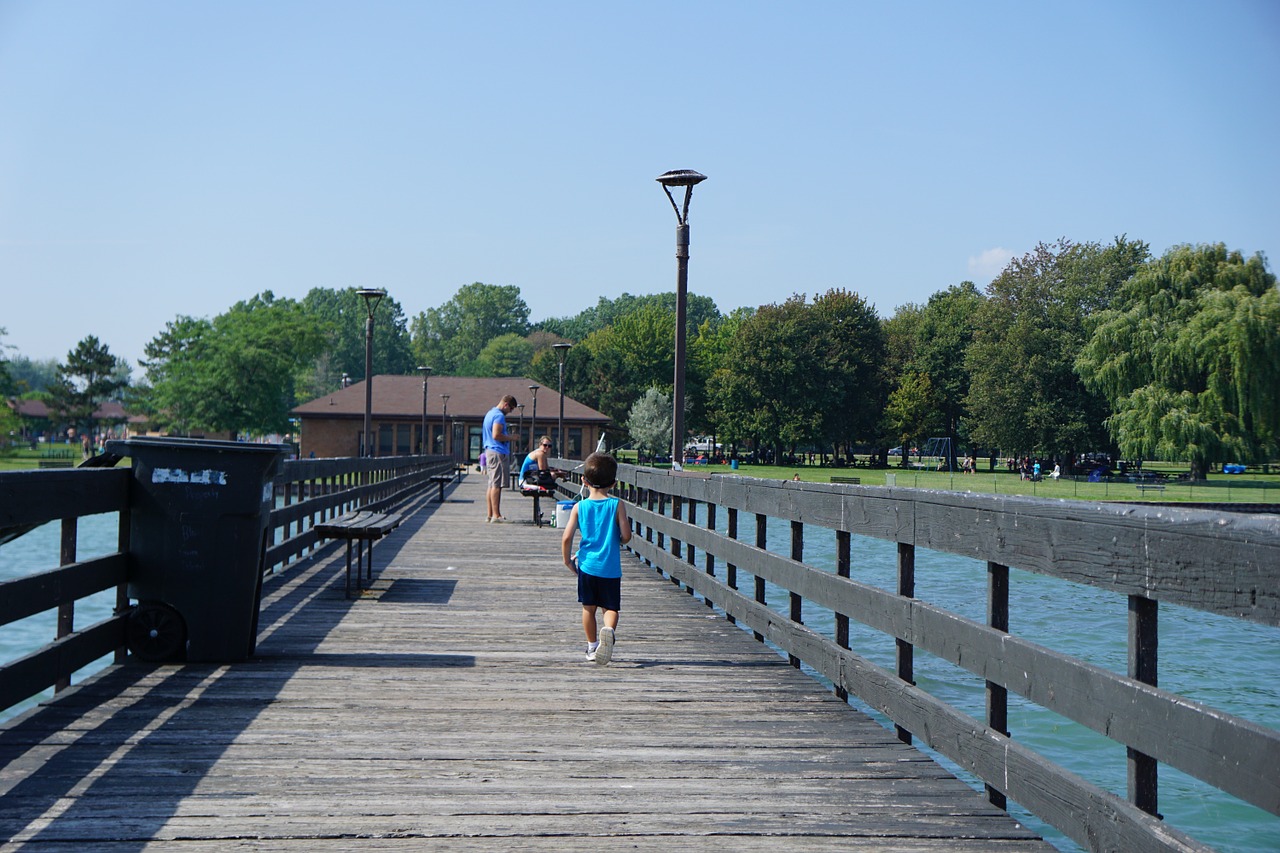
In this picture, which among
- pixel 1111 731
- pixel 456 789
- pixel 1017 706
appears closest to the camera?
pixel 1111 731

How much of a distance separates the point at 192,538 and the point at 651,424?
3770 inches

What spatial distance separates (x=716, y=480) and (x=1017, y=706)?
5588 millimetres

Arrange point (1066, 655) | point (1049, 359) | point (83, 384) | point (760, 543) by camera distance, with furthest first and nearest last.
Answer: point (83, 384) < point (1049, 359) < point (760, 543) < point (1066, 655)

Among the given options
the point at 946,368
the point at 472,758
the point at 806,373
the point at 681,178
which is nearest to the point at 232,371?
the point at 806,373

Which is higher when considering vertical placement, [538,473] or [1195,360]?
[1195,360]

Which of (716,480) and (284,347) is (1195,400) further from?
(284,347)

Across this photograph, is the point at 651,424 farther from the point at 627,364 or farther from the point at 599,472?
the point at 599,472

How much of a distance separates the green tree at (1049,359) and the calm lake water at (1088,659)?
5075 cm

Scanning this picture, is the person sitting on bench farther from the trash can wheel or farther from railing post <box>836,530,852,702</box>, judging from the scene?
railing post <box>836,530,852,702</box>

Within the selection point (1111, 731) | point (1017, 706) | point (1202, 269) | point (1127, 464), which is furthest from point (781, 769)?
point (1127, 464)

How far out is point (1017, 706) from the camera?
42.3 feet

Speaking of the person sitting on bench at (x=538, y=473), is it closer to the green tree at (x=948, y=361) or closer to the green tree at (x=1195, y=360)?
the green tree at (x=1195, y=360)

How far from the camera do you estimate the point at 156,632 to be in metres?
6.69

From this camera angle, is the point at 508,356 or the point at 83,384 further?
the point at 508,356
